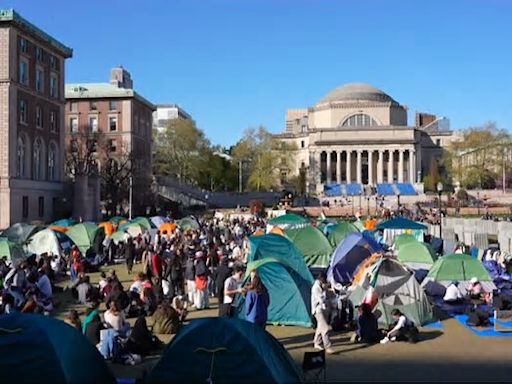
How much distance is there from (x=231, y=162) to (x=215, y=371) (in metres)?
108

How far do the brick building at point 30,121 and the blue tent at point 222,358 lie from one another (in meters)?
44.9

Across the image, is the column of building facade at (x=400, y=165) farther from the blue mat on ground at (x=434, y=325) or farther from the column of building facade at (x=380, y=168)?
the blue mat on ground at (x=434, y=325)

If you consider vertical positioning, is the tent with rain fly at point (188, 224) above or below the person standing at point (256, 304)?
above

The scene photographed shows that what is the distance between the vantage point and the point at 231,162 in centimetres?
11719

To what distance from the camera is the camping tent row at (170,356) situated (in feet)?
30.7

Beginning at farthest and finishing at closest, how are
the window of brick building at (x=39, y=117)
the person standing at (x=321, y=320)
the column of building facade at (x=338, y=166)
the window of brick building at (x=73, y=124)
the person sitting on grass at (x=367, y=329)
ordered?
the column of building facade at (x=338, y=166), the window of brick building at (x=73, y=124), the window of brick building at (x=39, y=117), the person sitting on grass at (x=367, y=329), the person standing at (x=321, y=320)

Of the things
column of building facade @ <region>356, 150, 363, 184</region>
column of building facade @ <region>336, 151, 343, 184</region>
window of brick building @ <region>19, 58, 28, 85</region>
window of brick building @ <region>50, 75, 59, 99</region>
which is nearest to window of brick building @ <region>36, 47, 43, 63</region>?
window of brick building @ <region>19, 58, 28, 85</region>

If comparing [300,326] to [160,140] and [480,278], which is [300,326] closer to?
[480,278]

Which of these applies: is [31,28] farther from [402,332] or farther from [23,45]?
[402,332]

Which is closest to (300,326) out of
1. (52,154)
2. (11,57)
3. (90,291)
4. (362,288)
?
(362,288)

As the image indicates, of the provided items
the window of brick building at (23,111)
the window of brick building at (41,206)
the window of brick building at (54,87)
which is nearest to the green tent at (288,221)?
the window of brick building at (23,111)

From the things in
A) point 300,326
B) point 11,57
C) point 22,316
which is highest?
point 11,57

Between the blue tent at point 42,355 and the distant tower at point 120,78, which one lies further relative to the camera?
the distant tower at point 120,78

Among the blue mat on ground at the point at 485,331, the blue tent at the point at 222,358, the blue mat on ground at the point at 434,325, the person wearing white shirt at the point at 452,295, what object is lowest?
the blue mat on ground at the point at 485,331
